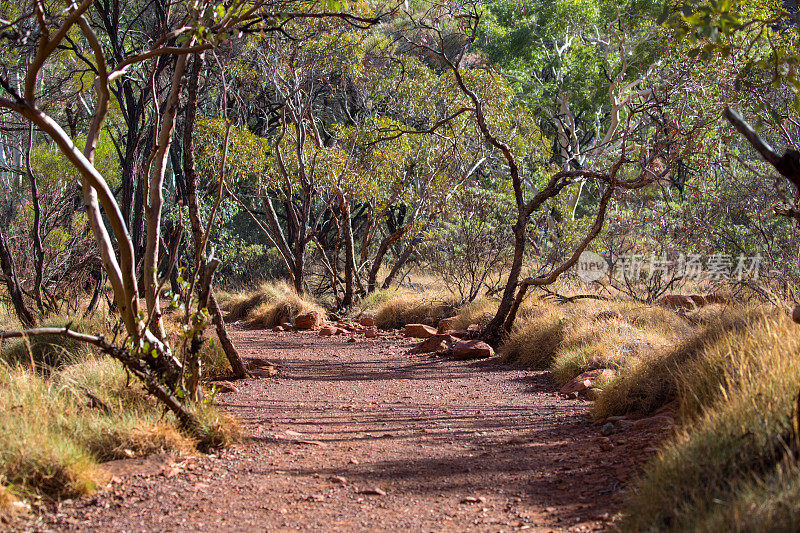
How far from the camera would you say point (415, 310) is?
13.4 meters

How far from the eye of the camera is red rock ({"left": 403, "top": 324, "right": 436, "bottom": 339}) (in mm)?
11550

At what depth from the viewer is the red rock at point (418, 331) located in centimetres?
1155

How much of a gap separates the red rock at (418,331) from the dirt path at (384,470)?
4086 mm

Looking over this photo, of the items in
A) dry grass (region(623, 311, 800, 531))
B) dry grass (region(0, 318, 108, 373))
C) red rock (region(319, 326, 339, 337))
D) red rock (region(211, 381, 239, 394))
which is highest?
dry grass (region(623, 311, 800, 531))

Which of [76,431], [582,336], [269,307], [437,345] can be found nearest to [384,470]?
[76,431]

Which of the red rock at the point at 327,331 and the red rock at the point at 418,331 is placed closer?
the red rock at the point at 418,331

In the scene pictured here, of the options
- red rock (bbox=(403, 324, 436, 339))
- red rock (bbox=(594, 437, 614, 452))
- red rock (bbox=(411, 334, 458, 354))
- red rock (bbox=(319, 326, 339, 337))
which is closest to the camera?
red rock (bbox=(594, 437, 614, 452))

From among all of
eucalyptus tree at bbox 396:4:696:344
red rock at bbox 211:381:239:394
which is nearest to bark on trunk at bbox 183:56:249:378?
red rock at bbox 211:381:239:394

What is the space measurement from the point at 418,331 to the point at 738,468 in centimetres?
891

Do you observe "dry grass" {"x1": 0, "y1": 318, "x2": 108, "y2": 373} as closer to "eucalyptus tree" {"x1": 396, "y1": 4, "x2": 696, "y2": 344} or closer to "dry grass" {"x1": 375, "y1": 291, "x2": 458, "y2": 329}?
"eucalyptus tree" {"x1": 396, "y1": 4, "x2": 696, "y2": 344}

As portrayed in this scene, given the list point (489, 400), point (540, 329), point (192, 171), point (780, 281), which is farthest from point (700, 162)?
point (192, 171)

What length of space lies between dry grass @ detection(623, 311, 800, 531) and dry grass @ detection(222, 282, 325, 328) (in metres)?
10.4

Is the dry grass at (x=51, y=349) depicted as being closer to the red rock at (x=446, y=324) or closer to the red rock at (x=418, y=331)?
the red rock at (x=418, y=331)

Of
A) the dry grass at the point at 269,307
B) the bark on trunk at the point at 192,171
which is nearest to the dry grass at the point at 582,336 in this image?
the bark on trunk at the point at 192,171
